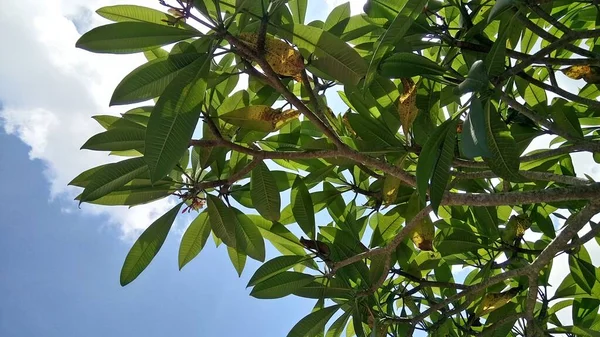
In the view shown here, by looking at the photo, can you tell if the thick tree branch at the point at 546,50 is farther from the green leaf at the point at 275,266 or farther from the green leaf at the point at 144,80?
the green leaf at the point at 275,266

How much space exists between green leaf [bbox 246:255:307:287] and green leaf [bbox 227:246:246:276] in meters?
0.18

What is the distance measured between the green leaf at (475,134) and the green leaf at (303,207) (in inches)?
38.5

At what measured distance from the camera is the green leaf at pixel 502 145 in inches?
46.2

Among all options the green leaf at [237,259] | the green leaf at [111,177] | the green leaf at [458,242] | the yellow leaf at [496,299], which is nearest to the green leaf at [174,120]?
the green leaf at [111,177]

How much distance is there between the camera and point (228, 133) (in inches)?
68.0

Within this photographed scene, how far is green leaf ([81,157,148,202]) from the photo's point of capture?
1499mm

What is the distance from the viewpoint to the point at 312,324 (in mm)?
1926

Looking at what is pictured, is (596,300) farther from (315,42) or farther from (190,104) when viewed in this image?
(190,104)

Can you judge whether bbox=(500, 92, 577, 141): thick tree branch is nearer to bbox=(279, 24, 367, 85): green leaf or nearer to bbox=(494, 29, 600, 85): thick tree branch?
bbox=(494, 29, 600, 85): thick tree branch

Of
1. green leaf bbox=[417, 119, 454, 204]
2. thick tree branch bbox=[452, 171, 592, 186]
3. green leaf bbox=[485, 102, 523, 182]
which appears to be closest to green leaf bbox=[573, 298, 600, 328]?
thick tree branch bbox=[452, 171, 592, 186]

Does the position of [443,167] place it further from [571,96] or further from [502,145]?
[571,96]

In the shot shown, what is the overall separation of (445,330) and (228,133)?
107 cm

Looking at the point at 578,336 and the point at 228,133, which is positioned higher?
the point at 228,133

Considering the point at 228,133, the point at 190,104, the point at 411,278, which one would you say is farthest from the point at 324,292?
the point at 190,104
